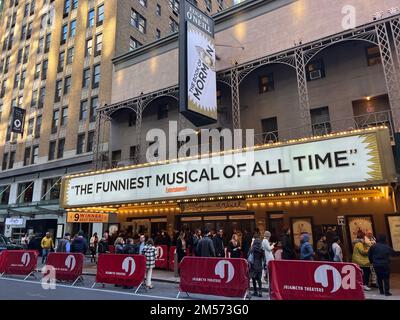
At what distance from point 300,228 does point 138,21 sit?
24.9 meters

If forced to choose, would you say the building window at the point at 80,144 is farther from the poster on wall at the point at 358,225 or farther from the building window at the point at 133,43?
the poster on wall at the point at 358,225

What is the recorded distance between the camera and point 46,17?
120ft

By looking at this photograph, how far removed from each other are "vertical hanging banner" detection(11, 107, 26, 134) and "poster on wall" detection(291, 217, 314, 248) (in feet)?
90.7

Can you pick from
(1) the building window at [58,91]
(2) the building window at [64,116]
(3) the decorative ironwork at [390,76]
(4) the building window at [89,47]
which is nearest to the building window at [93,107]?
(2) the building window at [64,116]

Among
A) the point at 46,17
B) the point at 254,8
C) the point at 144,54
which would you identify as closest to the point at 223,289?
the point at 254,8

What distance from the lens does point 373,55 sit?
16.2 metres

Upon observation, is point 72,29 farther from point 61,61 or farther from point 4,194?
point 4,194

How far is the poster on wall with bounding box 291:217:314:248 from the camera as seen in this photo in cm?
1620

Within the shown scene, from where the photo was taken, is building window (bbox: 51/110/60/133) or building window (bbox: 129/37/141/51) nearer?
building window (bbox: 129/37/141/51)

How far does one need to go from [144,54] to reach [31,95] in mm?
17722

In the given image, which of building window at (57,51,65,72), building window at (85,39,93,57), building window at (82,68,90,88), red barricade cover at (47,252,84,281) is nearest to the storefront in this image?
red barricade cover at (47,252,84,281)

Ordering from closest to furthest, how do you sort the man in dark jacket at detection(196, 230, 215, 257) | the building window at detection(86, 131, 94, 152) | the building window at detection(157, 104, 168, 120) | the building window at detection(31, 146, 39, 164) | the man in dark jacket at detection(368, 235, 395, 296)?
the man in dark jacket at detection(368, 235, 395, 296) → the man in dark jacket at detection(196, 230, 215, 257) → the building window at detection(157, 104, 168, 120) → the building window at detection(86, 131, 94, 152) → the building window at detection(31, 146, 39, 164)

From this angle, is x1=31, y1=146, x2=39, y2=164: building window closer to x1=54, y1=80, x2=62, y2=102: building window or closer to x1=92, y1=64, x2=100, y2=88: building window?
x1=54, y1=80, x2=62, y2=102: building window

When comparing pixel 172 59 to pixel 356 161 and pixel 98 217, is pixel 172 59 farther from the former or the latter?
pixel 356 161
